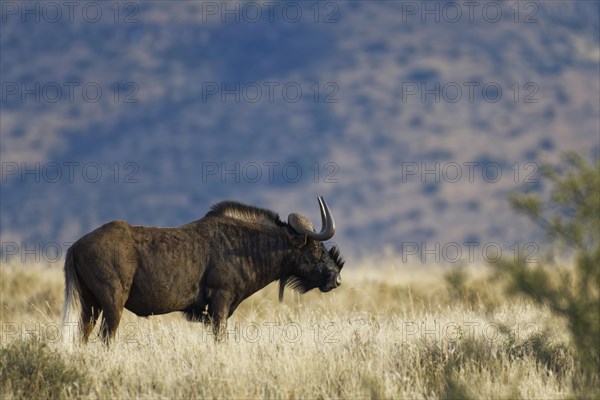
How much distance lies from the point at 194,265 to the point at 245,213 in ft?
3.84

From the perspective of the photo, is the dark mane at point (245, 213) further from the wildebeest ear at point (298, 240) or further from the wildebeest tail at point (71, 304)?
the wildebeest tail at point (71, 304)

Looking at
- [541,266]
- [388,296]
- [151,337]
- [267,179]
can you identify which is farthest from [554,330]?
[267,179]

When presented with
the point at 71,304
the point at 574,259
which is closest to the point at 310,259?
the point at 71,304

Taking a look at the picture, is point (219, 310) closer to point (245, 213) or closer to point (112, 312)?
point (112, 312)

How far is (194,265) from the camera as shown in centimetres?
1226

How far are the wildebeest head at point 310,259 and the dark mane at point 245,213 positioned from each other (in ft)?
0.73

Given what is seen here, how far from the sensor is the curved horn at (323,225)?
504 inches

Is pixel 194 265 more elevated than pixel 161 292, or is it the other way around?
pixel 194 265

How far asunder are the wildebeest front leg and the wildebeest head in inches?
36.7

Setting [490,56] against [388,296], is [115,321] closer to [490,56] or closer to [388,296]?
[388,296]

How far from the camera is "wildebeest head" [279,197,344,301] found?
13.0 metres

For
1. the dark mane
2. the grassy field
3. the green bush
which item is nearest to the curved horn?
the dark mane

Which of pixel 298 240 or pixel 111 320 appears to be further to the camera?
pixel 298 240

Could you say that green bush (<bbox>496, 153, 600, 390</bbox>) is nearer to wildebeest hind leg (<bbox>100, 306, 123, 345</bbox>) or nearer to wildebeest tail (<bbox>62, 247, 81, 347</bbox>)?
wildebeest hind leg (<bbox>100, 306, 123, 345</bbox>)
